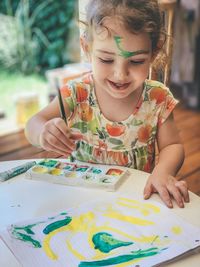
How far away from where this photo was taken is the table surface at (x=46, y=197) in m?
0.63

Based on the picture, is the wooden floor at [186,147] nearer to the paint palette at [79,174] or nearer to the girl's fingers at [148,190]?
the paint palette at [79,174]

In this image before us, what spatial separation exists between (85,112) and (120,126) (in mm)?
96

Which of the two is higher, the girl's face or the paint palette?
the girl's face

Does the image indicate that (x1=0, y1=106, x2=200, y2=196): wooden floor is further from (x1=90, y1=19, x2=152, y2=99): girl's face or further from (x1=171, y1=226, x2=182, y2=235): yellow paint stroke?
(x1=171, y1=226, x2=182, y2=235): yellow paint stroke

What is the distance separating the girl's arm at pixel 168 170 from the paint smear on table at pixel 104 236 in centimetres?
3

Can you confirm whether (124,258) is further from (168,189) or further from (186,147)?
(186,147)

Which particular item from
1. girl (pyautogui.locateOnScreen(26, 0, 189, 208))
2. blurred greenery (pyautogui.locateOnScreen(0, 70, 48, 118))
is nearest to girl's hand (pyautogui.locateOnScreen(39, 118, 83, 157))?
girl (pyautogui.locateOnScreen(26, 0, 189, 208))

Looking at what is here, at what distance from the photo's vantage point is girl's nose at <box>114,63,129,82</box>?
2.50 ft

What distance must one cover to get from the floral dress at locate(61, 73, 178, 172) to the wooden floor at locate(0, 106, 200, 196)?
2.58 ft

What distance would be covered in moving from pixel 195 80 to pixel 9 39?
1.30m

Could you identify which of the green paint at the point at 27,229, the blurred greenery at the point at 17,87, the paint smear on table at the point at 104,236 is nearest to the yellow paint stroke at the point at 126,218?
the paint smear on table at the point at 104,236

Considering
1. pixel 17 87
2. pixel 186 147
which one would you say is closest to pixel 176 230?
pixel 186 147

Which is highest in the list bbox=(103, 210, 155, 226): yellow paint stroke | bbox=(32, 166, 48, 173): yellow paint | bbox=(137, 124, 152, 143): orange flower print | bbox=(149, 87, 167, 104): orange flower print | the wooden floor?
bbox=(149, 87, 167, 104): orange flower print

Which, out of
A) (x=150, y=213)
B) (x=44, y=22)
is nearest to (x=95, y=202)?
(x=150, y=213)
